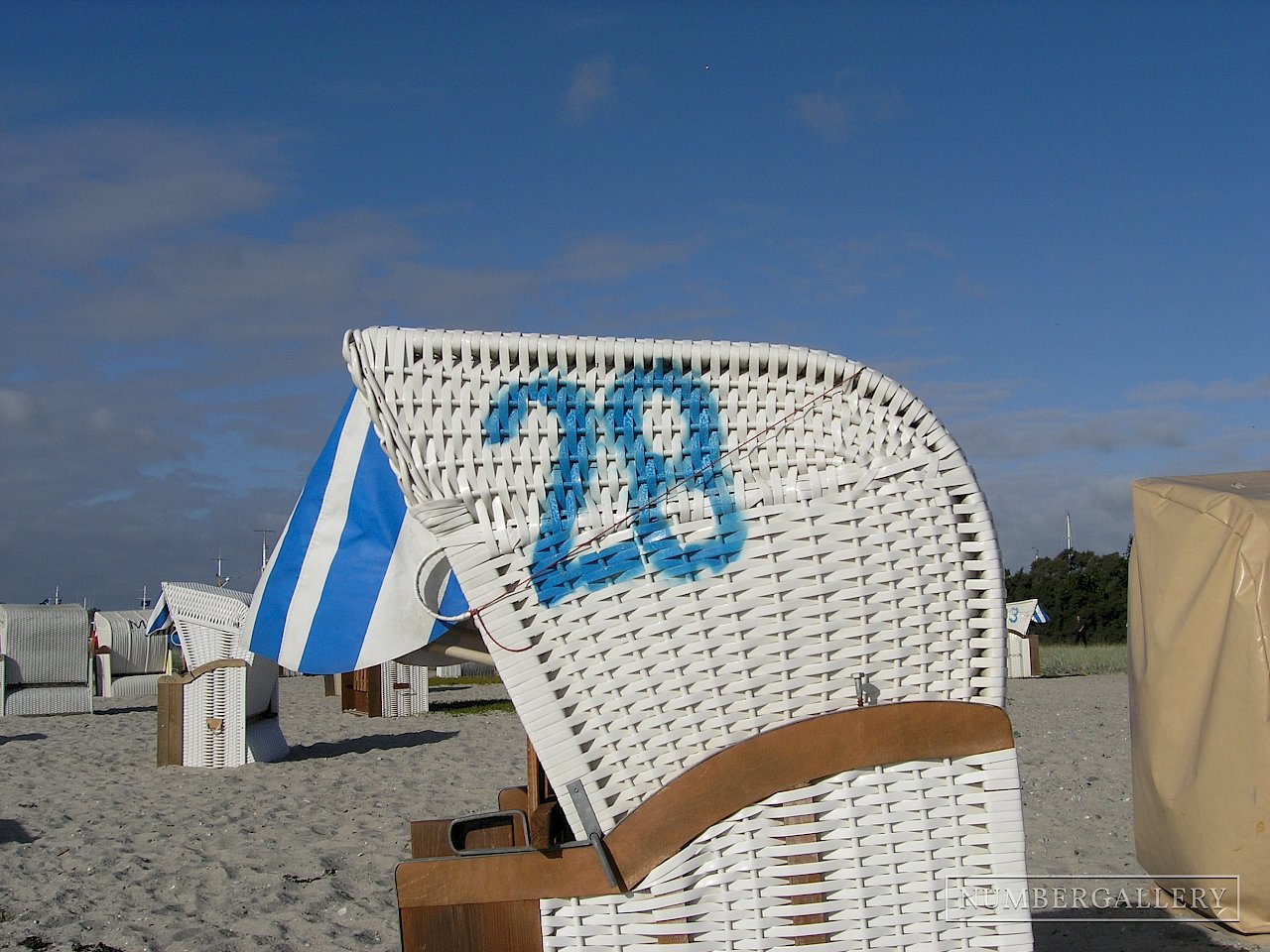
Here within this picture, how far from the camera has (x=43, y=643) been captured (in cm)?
1548

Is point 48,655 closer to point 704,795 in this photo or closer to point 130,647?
point 130,647

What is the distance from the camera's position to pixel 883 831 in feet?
5.93

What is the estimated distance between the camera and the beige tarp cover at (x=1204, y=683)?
354 centimetres

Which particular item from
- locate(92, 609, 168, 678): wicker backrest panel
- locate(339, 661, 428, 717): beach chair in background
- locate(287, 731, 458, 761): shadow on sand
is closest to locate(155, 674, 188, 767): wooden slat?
locate(287, 731, 458, 761): shadow on sand

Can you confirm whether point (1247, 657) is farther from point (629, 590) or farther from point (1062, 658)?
point (1062, 658)

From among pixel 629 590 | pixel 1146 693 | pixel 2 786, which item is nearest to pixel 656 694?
pixel 629 590

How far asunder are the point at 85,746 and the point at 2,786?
2.74 m

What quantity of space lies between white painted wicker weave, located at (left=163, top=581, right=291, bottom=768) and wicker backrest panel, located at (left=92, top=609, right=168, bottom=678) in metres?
10.4

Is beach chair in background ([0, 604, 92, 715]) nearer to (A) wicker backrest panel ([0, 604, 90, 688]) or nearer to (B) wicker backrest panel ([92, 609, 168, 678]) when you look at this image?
(A) wicker backrest panel ([0, 604, 90, 688])

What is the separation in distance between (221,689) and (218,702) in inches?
4.6

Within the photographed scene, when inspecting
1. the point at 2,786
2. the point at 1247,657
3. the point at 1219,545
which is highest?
the point at 1219,545

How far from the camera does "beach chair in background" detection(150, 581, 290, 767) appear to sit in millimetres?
9219

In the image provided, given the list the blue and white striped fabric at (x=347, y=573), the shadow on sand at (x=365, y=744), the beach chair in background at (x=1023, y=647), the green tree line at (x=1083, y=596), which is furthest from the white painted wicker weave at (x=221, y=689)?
the green tree line at (x=1083, y=596)

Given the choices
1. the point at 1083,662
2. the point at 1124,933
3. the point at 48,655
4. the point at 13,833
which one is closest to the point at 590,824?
the point at 1124,933
